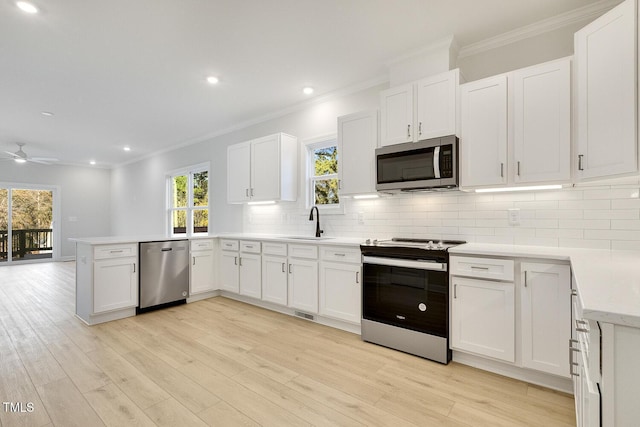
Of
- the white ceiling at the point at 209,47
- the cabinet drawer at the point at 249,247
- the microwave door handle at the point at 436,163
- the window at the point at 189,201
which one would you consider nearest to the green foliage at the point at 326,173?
the white ceiling at the point at 209,47

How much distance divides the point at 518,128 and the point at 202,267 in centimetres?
408

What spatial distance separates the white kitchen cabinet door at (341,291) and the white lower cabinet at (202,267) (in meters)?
2.02

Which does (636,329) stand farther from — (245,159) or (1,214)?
(1,214)

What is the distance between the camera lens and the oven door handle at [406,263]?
2.43m

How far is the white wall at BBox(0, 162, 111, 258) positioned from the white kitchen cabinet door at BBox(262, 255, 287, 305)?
7.16 metres

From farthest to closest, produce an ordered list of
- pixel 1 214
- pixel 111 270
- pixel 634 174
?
pixel 1 214, pixel 111 270, pixel 634 174

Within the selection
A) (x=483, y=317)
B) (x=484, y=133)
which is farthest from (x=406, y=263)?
(x=484, y=133)

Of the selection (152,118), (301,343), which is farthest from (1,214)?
(301,343)

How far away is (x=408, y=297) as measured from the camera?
2613 millimetres

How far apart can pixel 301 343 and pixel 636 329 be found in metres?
2.47

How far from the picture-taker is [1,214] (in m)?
7.51

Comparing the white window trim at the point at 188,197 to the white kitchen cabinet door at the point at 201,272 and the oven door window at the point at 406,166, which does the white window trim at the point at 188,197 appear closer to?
the white kitchen cabinet door at the point at 201,272

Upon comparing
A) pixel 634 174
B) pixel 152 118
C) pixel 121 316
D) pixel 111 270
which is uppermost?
pixel 152 118

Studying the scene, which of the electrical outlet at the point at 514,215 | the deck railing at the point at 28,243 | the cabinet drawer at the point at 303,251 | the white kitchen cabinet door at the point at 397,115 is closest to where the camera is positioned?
the electrical outlet at the point at 514,215
